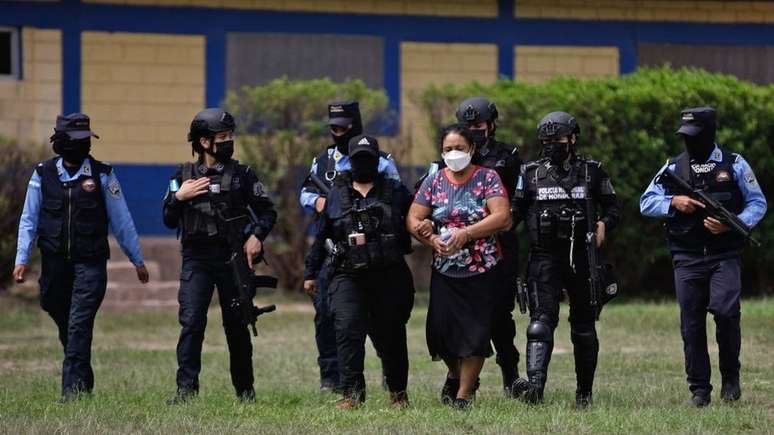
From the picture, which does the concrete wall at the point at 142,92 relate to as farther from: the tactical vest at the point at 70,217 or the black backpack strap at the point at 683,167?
the black backpack strap at the point at 683,167

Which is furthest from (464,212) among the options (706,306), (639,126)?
(639,126)

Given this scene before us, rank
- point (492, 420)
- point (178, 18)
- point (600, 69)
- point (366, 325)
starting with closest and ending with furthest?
point (492, 420), point (366, 325), point (178, 18), point (600, 69)

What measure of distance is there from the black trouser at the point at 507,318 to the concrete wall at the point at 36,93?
1067cm

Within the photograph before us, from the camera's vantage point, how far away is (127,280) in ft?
63.3

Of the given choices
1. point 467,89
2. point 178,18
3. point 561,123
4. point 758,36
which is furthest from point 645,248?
point 561,123

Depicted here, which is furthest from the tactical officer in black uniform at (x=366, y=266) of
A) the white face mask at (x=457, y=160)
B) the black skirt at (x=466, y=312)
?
the white face mask at (x=457, y=160)

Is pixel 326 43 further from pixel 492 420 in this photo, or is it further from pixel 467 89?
pixel 492 420

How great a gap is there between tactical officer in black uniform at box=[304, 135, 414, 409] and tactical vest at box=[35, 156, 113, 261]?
1.74 metres

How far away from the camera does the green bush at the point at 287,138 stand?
64.7ft

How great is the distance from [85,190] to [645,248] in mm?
9624

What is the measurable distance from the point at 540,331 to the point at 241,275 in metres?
1.92

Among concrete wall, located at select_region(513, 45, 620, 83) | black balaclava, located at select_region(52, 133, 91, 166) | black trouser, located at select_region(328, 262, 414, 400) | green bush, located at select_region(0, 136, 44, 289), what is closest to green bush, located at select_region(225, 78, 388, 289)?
green bush, located at select_region(0, 136, 44, 289)

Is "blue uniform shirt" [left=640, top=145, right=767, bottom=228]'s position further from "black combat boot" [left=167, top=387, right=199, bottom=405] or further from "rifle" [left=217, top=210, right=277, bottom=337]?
"black combat boot" [left=167, top=387, right=199, bottom=405]

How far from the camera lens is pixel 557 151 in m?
10.3
